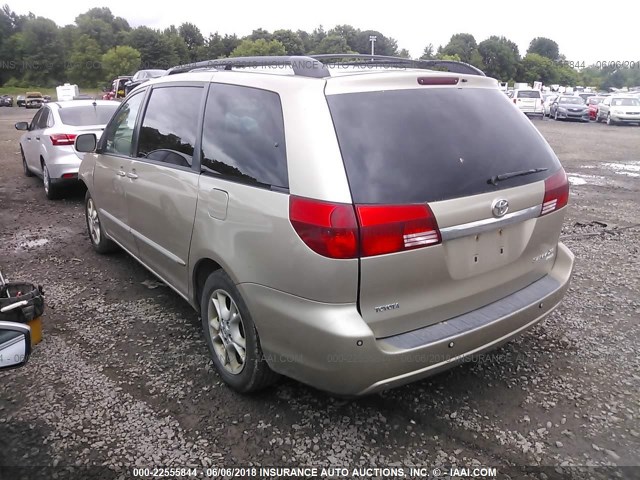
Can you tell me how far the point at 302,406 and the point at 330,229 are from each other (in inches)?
47.1

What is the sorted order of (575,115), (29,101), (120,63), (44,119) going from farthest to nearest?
(120,63)
(29,101)
(575,115)
(44,119)

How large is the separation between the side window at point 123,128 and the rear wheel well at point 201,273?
4.94ft

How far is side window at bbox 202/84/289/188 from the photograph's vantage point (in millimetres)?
2594

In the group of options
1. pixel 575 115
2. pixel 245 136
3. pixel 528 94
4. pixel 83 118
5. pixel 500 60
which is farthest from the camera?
pixel 500 60

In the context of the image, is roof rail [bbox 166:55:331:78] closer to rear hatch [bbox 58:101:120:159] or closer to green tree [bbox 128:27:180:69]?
rear hatch [bbox 58:101:120:159]

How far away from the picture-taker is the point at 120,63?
78250 millimetres

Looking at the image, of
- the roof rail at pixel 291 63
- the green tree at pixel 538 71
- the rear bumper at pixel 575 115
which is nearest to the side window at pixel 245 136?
the roof rail at pixel 291 63

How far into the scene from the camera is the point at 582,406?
9.48 feet

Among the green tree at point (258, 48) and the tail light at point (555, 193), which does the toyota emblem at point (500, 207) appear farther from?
the green tree at point (258, 48)

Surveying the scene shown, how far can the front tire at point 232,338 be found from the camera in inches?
108

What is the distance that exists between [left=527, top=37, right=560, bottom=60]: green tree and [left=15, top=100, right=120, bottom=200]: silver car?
415 ft

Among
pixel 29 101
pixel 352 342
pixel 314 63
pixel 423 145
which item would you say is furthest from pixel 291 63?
pixel 29 101

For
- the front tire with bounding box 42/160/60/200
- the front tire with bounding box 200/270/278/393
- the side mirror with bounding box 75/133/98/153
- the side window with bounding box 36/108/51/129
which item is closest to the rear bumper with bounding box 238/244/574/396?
the front tire with bounding box 200/270/278/393

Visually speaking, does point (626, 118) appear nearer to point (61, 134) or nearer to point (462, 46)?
point (61, 134)
